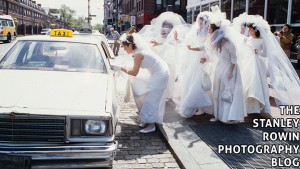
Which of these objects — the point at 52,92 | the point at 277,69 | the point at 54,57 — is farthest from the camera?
the point at 277,69

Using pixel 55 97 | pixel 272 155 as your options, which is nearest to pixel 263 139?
pixel 272 155

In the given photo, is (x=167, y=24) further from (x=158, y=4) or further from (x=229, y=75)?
(x=158, y=4)

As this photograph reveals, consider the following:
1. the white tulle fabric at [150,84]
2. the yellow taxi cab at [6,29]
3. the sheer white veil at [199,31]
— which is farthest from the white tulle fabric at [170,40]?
the yellow taxi cab at [6,29]

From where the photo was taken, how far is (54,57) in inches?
185

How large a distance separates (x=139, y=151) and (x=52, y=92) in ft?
5.70

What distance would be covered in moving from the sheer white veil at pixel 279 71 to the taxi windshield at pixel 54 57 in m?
3.45

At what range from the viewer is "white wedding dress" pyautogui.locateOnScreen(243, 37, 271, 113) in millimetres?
6289

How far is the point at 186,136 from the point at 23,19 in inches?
3331

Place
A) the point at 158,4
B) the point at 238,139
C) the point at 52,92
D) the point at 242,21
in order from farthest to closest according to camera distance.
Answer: the point at 158,4, the point at 242,21, the point at 238,139, the point at 52,92

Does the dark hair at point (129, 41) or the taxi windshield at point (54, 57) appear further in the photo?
the dark hair at point (129, 41)

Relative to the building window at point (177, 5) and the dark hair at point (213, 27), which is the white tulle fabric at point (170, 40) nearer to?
the dark hair at point (213, 27)

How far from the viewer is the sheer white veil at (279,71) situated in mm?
6418

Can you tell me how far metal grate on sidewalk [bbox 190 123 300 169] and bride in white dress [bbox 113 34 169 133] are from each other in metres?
0.82

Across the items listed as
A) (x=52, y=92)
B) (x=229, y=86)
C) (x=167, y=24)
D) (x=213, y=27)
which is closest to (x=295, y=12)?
(x=167, y=24)
